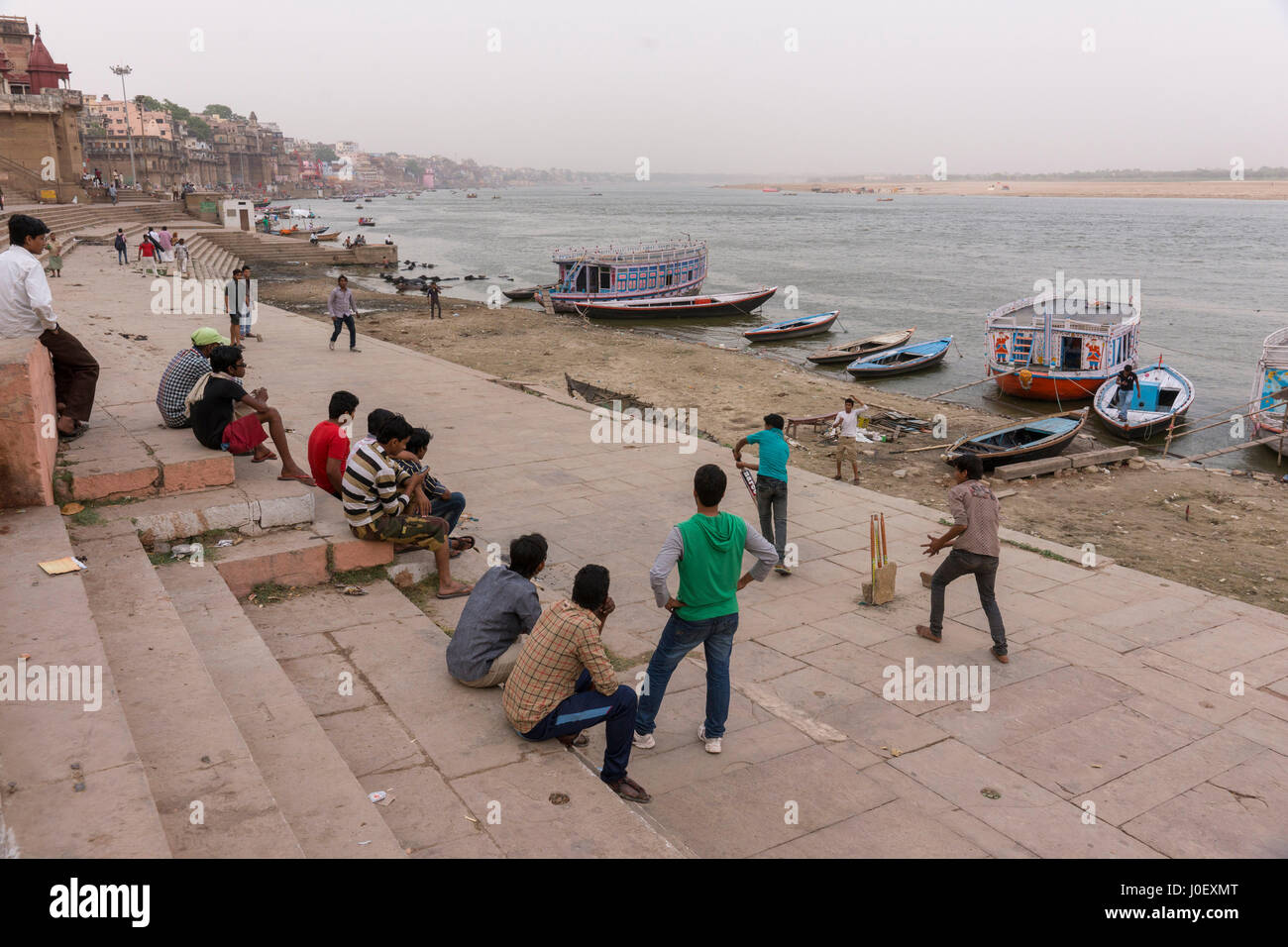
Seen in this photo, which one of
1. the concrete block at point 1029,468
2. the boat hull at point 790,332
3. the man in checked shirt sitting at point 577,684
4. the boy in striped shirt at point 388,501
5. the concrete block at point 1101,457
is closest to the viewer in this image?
the man in checked shirt sitting at point 577,684

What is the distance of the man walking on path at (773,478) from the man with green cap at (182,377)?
460 centimetres

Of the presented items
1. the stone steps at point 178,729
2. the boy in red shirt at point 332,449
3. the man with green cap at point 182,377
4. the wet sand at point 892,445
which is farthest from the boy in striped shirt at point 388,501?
the wet sand at point 892,445

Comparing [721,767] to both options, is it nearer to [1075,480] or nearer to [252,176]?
[1075,480]

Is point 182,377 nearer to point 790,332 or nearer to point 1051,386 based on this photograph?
point 1051,386

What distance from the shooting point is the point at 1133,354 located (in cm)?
2419

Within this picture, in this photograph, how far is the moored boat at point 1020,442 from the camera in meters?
13.8

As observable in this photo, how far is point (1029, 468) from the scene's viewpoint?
44.0 ft

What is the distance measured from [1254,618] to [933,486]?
5837 mm

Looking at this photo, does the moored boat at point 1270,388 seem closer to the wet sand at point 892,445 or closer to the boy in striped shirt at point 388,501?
the wet sand at point 892,445

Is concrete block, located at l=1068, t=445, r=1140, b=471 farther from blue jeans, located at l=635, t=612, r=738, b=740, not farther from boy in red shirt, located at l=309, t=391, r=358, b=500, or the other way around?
boy in red shirt, located at l=309, t=391, r=358, b=500

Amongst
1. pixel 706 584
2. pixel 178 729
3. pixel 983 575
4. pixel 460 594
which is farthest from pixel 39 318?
pixel 983 575

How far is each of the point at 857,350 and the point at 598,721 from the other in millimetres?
24391

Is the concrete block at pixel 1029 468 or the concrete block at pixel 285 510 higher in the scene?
the concrete block at pixel 285 510

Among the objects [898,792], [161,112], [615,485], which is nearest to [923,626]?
[898,792]
